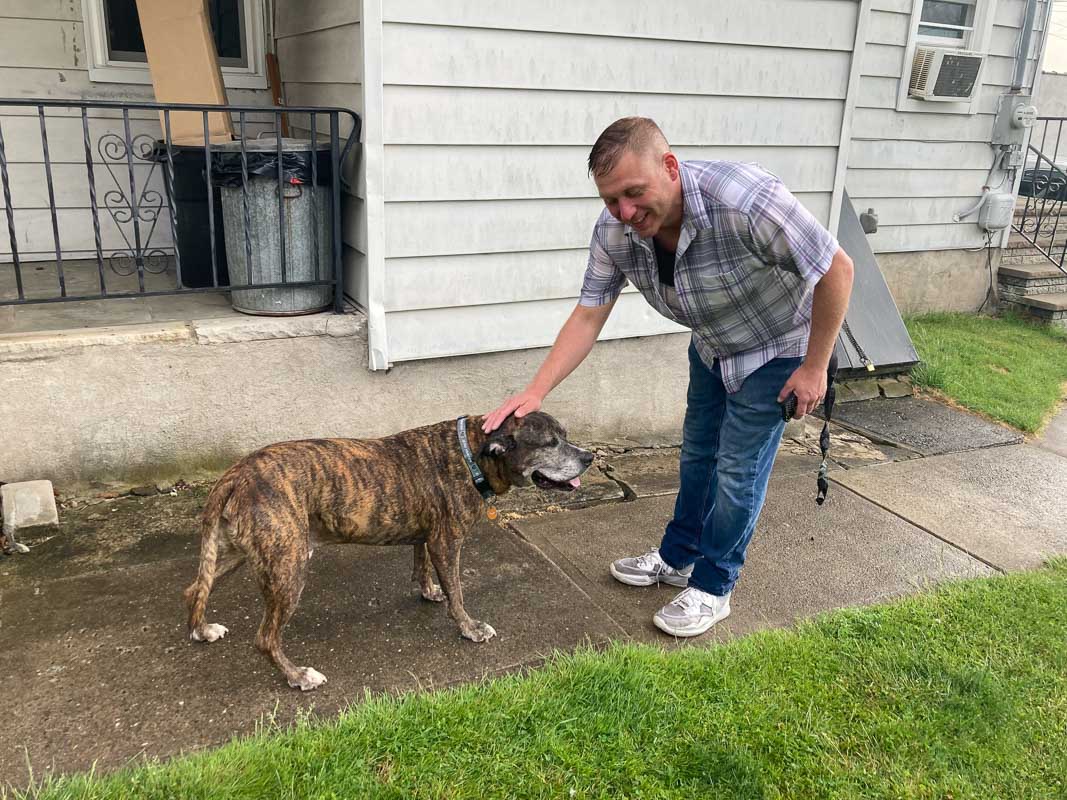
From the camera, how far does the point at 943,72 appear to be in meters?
7.72

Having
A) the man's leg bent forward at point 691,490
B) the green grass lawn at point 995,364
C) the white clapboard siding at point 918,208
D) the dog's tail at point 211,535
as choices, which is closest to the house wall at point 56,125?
the dog's tail at point 211,535

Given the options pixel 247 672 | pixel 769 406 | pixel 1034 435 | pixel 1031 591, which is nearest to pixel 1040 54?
pixel 1034 435

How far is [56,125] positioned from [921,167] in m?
7.24

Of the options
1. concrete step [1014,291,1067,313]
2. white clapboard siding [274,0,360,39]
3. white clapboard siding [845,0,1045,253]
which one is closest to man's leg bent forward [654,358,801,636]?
white clapboard siding [274,0,360,39]

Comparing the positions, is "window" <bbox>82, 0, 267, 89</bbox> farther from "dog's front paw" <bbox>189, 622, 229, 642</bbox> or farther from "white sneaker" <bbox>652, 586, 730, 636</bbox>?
"white sneaker" <bbox>652, 586, 730, 636</bbox>

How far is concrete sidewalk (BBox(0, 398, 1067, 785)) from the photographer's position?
2.71 m

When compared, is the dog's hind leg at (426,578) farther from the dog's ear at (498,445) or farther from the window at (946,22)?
the window at (946,22)

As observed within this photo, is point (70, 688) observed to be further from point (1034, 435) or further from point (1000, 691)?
point (1034, 435)

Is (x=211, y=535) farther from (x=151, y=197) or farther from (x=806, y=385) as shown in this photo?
(x=151, y=197)

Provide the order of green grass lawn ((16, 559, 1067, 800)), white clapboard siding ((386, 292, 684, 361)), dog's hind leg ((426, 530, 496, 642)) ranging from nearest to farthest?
green grass lawn ((16, 559, 1067, 800)), dog's hind leg ((426, 530, 496, 642)), white clapboard siding ((386, 292, 684, 361))

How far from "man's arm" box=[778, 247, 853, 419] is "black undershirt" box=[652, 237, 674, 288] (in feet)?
1.61

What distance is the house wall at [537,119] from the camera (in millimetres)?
4152

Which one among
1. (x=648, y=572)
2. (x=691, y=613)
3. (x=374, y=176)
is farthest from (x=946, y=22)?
(x=691, y=613)

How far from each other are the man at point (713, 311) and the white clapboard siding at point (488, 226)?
4.48 ft
